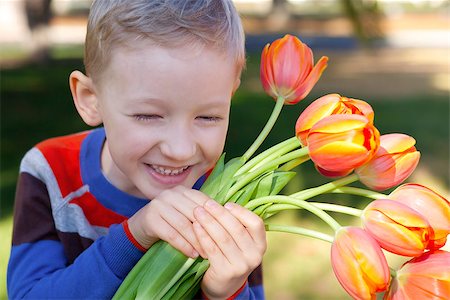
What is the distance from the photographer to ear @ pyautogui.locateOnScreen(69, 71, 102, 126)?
1.57m

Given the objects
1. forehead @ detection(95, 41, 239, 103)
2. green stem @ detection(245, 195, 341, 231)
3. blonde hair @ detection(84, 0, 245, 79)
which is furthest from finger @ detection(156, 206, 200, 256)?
blonde hair @ detection(84, 0, 245, 79)

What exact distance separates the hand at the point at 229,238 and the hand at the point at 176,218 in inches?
0.7

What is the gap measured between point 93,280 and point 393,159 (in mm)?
627

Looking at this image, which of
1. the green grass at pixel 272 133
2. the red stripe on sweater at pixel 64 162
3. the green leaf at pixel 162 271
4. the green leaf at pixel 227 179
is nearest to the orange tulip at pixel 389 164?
the green leaf at pixel 227 179

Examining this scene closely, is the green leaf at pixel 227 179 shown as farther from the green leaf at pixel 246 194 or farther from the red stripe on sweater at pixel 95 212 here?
the red stripe on sweater at pixel 95 212

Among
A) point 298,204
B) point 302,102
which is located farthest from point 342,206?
point 302,102

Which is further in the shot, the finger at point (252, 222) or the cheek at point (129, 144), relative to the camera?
the cheek at point (129, 144)

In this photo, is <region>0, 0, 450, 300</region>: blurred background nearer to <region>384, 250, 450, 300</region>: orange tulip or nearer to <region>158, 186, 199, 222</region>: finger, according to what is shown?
<region>158, 186, 199, 222</region>: finger

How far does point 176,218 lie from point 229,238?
0.34 ft

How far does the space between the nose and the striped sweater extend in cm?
38

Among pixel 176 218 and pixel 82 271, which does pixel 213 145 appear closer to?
pixel 176 218

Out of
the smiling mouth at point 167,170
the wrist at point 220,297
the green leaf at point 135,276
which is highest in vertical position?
the smiling mouth at point 167,170

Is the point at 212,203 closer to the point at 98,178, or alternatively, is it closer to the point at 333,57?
the point at 98,178

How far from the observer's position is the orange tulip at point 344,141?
44.6 inches
